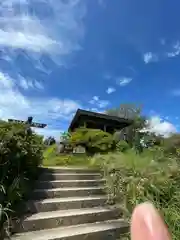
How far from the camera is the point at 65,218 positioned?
3795 mm

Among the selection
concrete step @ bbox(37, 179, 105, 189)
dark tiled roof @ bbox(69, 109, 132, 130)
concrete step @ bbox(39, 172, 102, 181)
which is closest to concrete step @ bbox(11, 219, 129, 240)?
concrete step @ bbox(37, 179, 105, 189)

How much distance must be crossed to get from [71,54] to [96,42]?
1509 mm

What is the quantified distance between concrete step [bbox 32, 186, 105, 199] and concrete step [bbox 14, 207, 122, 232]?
1.78ft

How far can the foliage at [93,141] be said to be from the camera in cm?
1112

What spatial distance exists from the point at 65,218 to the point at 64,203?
0.47 m

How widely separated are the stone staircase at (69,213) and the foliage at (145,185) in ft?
1.00

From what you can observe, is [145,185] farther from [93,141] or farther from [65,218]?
[93,141]

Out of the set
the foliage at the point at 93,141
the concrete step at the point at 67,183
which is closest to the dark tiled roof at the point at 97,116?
the foliage at the point at 93,141

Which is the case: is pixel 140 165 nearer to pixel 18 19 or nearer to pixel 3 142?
pixel 3 142

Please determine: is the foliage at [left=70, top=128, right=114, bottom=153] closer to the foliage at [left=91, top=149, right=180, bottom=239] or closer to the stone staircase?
the foliage at [left=91, top=149, right=180, bottom=239]

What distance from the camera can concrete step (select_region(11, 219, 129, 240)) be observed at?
329 cm

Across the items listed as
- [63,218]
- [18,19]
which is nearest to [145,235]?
[63,218]

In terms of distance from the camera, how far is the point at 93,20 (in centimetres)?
586

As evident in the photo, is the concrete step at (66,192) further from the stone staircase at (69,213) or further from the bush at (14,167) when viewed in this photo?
the bush at (14,167)
